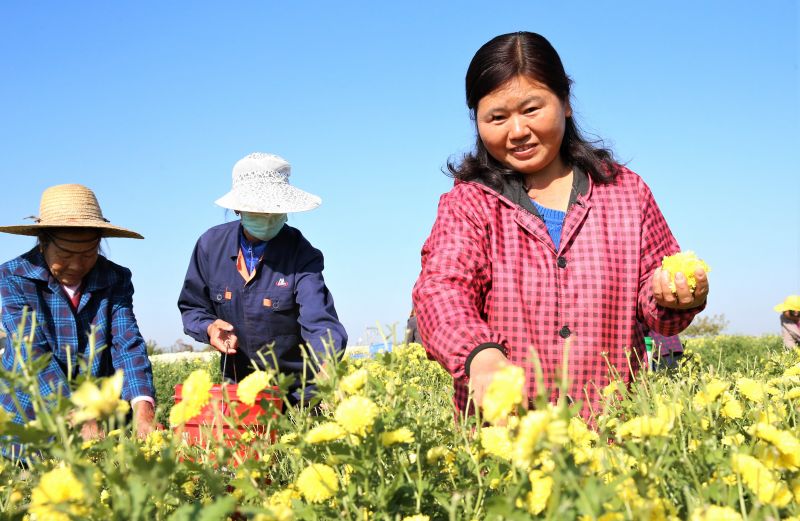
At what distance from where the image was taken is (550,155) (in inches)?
101

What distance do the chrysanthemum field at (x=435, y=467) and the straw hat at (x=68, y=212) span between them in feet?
6.76

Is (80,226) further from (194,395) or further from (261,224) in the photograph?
(194,395)

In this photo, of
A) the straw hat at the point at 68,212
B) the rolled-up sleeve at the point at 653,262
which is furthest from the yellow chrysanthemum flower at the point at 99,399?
the straw hat at the point at 68,212

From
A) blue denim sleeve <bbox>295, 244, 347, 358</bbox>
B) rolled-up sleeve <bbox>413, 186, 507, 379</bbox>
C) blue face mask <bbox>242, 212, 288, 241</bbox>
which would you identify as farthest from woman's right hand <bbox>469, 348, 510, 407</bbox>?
blue face mask <bbox>242, 212, 288, 241</bbox>

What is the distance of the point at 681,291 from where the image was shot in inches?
79.9

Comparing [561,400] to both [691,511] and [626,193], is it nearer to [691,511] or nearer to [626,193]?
[691,511]

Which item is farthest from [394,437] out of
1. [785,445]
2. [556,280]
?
[556,280]

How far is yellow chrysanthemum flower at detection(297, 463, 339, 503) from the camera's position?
4.23ft

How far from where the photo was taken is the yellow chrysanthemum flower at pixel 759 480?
3.64 feet

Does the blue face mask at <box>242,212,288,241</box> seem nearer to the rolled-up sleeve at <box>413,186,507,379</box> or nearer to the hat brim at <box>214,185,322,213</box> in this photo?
the hat brim at <box>214,185,322,213</box>

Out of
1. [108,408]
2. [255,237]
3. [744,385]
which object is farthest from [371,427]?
[255,237]

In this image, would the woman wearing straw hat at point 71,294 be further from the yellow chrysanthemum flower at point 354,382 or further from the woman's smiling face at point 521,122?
the yellow chrysanthemum flower at point 354,382

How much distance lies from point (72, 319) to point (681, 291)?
272cm

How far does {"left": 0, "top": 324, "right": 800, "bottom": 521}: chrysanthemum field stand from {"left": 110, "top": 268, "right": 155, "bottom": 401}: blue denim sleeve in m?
1.81
